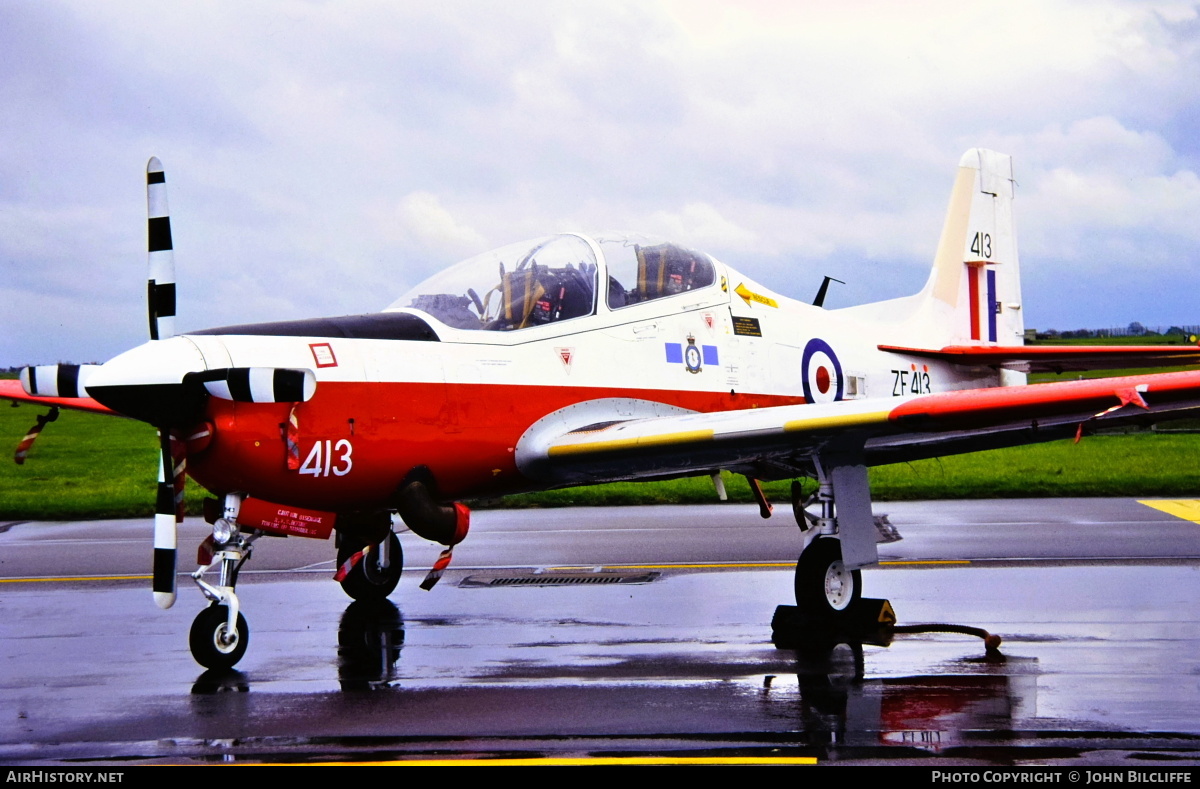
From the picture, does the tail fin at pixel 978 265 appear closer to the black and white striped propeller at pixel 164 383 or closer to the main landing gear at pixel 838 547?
the main landing gear at pixel 838 547

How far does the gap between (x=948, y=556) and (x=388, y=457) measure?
6.15m

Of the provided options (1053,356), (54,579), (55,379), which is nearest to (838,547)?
(1053,356)

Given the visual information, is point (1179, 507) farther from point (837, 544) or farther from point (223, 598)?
point (223, 598)

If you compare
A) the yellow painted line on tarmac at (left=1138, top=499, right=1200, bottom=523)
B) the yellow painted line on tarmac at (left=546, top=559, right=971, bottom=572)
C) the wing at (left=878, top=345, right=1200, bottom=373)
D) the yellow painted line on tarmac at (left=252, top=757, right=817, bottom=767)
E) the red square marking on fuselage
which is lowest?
the yellow painted line on tarmac at (left=252, top=757, right=817, bottom=767)

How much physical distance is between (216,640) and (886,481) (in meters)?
13.8

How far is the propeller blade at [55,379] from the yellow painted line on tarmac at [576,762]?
10.0ft

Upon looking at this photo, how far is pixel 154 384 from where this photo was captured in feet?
22.6

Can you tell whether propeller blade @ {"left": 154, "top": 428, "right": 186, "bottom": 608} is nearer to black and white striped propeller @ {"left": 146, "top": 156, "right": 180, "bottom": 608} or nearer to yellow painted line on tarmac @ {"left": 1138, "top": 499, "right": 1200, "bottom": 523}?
black and white striped propeller @ {"left": 146, "top": 156, "right": 180, "bottom": 608}

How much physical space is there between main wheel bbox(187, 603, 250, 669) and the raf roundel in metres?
5.27

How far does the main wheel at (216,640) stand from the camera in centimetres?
724

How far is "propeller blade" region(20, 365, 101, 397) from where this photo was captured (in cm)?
721

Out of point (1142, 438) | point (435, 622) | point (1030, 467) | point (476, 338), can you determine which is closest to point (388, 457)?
point (476, 338)

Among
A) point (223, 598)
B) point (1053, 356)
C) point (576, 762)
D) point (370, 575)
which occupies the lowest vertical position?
point (576, 762)

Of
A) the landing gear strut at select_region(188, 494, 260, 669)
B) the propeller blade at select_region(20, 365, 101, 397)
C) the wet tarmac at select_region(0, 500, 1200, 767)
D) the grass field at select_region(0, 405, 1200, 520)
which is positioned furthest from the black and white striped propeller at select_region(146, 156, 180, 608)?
the grass field at select_region(0, 405, 1200, 520)
